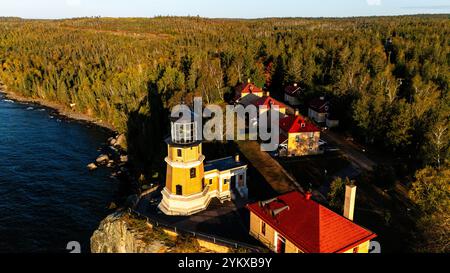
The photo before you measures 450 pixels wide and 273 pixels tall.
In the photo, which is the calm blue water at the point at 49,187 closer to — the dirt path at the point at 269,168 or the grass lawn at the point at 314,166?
the dirt path at the point at 269,168

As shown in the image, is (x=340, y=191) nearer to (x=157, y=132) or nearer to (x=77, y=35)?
(x=157, y=132)

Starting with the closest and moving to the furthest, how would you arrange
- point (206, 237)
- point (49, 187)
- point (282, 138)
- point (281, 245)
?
point (281, 245) → point (206, 237) → point (49, 187) → point (282, 138)

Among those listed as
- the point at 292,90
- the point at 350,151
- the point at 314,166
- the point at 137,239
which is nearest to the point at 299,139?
the point at 314,166

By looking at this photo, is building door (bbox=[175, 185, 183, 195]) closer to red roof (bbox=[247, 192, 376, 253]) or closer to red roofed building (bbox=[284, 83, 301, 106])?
red roof (bbox=[247, 192, 376, 253])

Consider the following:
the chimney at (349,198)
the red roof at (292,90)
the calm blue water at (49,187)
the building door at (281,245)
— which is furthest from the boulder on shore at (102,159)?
the chimney at (349,198)

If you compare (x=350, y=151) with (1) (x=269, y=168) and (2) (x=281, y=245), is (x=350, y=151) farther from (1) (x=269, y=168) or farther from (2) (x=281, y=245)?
(2) (x=281, y=245)

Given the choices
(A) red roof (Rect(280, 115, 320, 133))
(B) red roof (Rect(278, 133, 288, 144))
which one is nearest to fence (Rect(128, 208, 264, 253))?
(B) red roof (Rect(278, 133, 288, 144))

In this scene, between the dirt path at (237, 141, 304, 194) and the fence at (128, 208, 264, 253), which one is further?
the dirt path at (237, 141, 304, 194)
